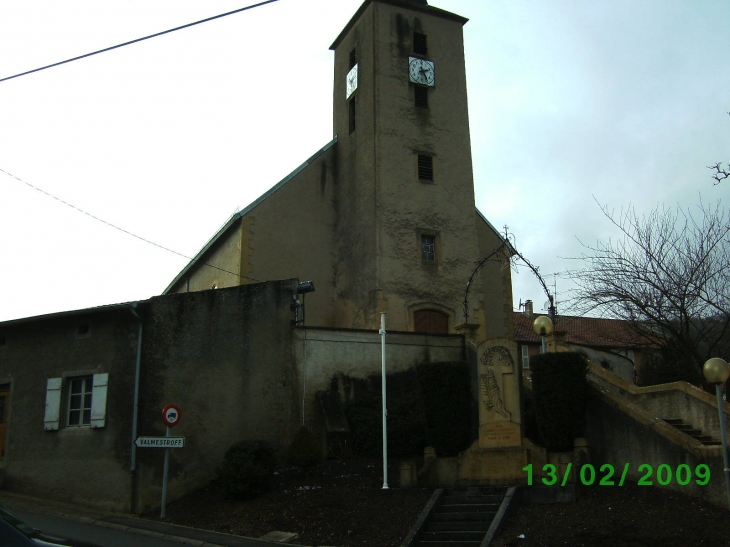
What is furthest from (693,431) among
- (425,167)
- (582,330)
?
(582,330)

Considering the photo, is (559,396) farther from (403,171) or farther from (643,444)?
(403,171)

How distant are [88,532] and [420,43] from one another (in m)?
20.0

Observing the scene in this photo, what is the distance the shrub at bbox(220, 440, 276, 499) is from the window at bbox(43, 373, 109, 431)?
3428mm

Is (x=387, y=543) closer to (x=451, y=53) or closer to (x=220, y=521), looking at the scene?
(x=220, y=521)

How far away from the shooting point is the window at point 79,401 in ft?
54.6

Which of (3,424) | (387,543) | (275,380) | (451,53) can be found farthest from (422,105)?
(387,543)

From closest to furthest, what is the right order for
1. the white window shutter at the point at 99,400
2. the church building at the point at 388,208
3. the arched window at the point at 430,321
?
1. the white window shutter at the point at 99,400
2. the arched window at the point at 430,321
3. the church building at the point at 388,208

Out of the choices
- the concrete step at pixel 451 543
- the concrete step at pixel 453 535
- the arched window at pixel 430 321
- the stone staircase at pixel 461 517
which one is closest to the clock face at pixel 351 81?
the arched window at pixel 430 321

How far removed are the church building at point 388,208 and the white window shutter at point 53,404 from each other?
7.96 metres

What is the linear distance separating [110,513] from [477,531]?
763 centimetres

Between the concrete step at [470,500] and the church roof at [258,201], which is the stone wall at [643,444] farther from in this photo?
the church roof at [258,201]

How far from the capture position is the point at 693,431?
1448 cm

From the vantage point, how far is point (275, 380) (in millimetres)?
17078

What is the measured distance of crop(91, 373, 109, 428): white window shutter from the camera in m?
16.0
